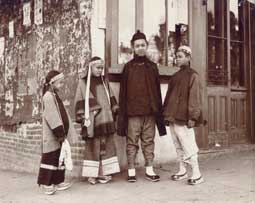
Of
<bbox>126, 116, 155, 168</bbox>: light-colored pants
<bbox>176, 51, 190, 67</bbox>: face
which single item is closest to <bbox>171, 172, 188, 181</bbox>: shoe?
<bbox>126, 116, 155, 168</bbox>: light-colored pants

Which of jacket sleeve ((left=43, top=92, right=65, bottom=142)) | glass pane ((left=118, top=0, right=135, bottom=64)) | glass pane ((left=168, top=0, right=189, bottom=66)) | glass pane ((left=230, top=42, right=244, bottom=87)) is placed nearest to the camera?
jacket sleeve ((left=43, top=92, right=65, bottom=142))

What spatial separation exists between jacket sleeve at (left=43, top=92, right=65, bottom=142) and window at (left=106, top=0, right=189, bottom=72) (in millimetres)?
1271

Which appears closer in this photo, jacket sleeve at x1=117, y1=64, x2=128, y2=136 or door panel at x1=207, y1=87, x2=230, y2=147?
jacket sleeve at x1=117, y1=64, x2=128, y2=136

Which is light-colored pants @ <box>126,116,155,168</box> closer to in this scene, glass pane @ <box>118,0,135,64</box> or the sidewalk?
the sidewalk

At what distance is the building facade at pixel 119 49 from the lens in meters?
6.41

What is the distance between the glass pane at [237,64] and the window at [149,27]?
1336mm

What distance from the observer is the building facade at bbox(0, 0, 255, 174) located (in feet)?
21.0

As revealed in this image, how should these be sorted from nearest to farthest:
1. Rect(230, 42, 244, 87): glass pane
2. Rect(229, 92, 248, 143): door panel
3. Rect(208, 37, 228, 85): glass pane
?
1. Rect(208, 37, 228, 85): glass pane
2. Rect(229, 92, 248, 143): door panel
3. Rect(230, 42, 244, 87): glass pane

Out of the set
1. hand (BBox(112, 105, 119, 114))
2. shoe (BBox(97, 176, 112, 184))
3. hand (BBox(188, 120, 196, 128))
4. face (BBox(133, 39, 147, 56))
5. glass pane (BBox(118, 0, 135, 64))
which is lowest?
shoe (BBox(97, 176, 112, 184))

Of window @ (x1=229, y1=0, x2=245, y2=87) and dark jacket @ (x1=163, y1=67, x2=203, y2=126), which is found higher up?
window @ (x1=229, y1=0, x2=245, y2=87)

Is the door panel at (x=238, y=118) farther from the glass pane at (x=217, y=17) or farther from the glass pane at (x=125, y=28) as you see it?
the glass pane at (x=125, y=28)

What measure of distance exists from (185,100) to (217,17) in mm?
2935

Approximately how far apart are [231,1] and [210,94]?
73.4 inches

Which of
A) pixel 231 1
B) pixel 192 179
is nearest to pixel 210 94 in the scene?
pixel 231 1
